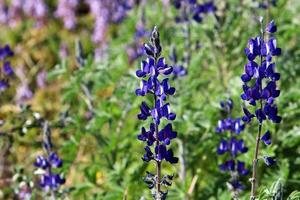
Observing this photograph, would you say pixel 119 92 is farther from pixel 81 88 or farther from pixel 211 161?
pixel 211 161

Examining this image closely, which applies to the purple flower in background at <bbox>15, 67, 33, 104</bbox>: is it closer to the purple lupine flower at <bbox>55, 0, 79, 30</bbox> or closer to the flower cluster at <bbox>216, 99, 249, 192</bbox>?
the purple lupine flower at <bbox>55, 0, 79, 30</bbox>

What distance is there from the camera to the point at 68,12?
7.61 metres

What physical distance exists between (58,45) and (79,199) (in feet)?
9.06

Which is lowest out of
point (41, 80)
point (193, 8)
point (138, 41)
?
point (193, 8)

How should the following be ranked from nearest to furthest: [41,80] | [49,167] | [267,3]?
[49,167] < [267,3] < [41,80]

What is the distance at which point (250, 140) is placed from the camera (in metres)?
4.16

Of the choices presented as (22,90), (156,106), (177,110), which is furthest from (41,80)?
(156,106)

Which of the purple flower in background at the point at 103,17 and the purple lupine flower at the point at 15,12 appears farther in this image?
the purple lupine flower at the point at 15,12

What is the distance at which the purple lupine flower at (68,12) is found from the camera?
7.57 m

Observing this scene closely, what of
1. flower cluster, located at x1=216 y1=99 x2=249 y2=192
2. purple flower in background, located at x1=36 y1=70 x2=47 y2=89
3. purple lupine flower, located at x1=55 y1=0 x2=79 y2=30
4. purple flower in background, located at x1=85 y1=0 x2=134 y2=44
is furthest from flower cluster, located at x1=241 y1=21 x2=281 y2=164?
purple lupine flower, located at x1=55 y1=0 x2=79 y2=30

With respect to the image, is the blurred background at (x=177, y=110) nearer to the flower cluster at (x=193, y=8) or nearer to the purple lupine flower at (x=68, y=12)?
the flower cluster at (x=193, y=8)

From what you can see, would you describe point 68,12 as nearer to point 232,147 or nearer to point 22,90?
point 22,90

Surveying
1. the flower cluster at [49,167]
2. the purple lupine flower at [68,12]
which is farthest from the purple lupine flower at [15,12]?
the flower cluster at [49,167]

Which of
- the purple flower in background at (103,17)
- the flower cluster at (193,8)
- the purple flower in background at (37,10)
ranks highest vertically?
the purple flower in background at (37,10)
